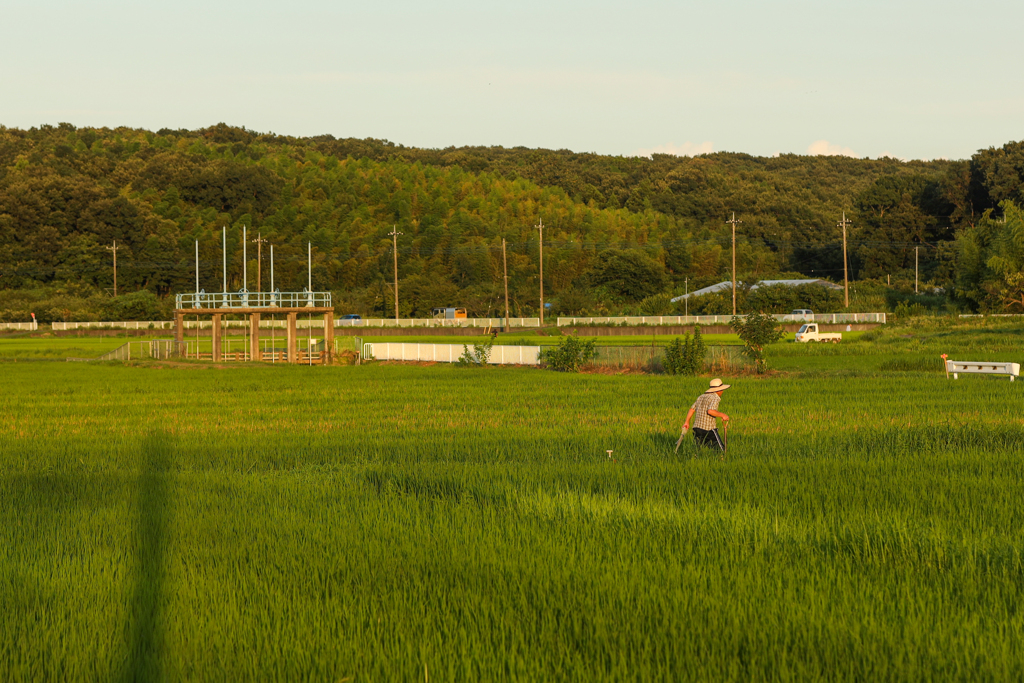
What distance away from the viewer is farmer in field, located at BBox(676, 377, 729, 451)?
11.5m

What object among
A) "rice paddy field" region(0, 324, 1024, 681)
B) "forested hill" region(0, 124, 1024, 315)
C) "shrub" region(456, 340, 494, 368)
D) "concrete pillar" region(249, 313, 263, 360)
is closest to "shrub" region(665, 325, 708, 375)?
"shrub" region(456, 340, 494, 368)

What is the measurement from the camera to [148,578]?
663 cm

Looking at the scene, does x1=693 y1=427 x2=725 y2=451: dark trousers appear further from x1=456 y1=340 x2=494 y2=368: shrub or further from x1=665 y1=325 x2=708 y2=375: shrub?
x1=456 y1=340 x2=494 y2=368: shrub

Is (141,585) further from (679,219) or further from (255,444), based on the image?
(679,219)

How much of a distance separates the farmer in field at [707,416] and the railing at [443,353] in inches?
1020

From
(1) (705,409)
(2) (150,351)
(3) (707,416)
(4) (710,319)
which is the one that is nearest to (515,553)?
(1) (705,409)

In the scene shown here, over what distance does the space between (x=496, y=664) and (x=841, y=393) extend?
19.8m

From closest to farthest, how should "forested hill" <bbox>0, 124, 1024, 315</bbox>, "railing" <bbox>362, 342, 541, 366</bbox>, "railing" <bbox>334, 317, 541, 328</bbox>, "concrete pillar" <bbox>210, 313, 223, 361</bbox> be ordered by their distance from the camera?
"railing" <bbox>362, 342, 541, 366</bbox>, "concrete pillar" <bbox>210, 313, 223, 361</bbox>, "railing" <bbox>334, 317, 541, 328</bbox>, "forested hill" <bbox>0, 124, 1024, 315</bbox>

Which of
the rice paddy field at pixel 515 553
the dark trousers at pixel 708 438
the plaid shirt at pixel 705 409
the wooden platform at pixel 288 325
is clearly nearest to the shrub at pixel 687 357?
the rice paddy field at pixel 515 553

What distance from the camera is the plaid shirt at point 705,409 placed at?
37.8ft

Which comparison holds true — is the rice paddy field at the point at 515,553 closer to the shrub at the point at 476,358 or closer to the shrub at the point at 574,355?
the shrub at the point at 574,355

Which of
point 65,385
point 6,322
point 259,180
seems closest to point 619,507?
point 65,385

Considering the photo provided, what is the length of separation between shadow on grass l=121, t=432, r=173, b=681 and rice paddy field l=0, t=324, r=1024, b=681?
25 millimetres

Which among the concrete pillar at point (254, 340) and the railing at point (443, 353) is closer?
the railing at point (443, 353)
